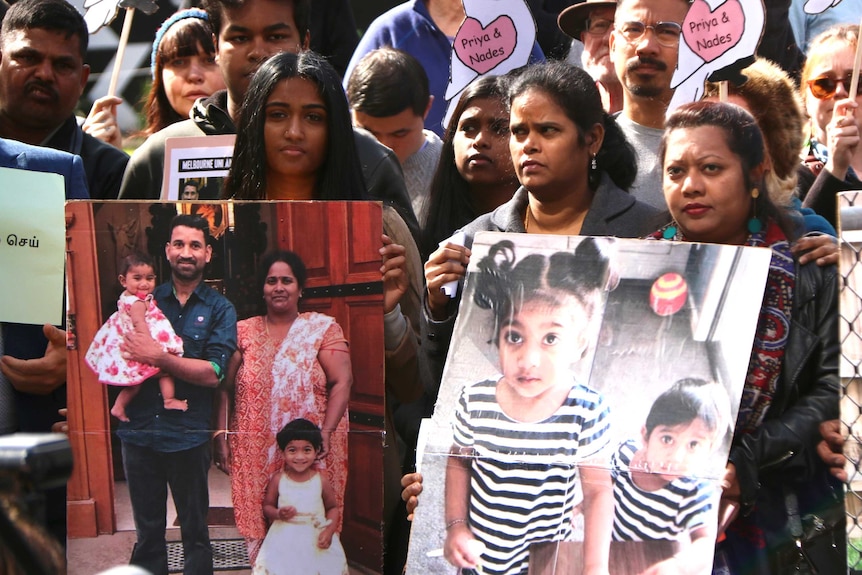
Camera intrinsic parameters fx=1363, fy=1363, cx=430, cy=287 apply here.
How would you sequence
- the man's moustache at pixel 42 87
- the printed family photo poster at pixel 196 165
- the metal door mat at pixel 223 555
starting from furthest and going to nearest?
the man's moustache at pixel 42 87
the printed family photo poster at pixel 196 165
the metal door mat at pixel 223 555

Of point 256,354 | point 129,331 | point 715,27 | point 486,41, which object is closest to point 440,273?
point 256,354

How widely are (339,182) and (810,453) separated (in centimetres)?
154

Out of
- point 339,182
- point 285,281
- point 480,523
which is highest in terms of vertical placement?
point 339,182

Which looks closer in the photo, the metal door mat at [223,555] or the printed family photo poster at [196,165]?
the metal door mat at [223,555]

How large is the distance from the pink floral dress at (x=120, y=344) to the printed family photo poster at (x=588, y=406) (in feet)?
2.42

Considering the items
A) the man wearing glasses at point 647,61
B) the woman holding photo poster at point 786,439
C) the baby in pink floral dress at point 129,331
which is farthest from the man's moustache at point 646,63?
the baby in pink floral dress at point 129,331

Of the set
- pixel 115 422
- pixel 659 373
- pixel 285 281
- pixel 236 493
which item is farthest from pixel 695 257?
pixel 115 422

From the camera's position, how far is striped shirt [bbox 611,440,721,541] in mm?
3207

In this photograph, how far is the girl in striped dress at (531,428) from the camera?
329 centimetres

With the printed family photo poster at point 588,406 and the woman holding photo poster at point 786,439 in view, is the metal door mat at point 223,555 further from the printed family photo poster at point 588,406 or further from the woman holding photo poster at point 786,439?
the woman holding photo poster at point 786,439

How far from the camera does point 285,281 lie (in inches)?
141

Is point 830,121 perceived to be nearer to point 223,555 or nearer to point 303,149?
point 303,149

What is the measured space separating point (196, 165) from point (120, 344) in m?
0.86

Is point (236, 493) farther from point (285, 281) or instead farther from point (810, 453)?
point (810, 453)
